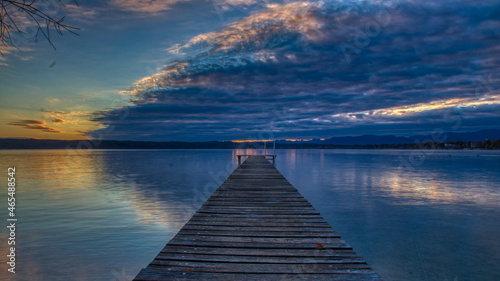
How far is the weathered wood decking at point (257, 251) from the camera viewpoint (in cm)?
349

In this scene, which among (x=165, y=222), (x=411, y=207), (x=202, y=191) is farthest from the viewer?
(x=202, y=191)

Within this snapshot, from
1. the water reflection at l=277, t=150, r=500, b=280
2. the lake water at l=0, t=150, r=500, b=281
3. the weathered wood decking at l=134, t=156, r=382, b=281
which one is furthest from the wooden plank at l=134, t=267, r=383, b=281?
the water reflection at l=277, t=150, r=500, b=280

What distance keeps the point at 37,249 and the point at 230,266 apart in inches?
301

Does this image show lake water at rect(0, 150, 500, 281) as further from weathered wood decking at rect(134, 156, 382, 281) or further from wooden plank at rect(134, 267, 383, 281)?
wooden plank at rect(134, 267, 383, 281)

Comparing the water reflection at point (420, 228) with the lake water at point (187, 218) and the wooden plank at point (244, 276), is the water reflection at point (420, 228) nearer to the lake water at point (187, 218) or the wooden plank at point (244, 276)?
the lake water at point (187, 218)

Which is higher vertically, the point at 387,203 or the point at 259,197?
the point at 259,197

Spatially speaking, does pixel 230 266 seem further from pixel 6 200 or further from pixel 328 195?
pixel 6 200

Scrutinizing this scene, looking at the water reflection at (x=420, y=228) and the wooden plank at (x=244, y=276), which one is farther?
the water reflection at (x=420, y=228)

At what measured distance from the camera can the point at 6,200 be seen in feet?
51.6

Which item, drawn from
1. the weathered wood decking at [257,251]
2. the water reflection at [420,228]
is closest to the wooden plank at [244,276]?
the weathered wood decking at [257,251]

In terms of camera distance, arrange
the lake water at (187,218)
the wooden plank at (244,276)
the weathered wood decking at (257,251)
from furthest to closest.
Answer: the lake water at (187,218)
the weathered wood decking at (257,251)
the wooden plank at (244,276)

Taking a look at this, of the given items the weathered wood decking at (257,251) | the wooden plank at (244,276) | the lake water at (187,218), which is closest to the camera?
the wooden plank at (244,276)

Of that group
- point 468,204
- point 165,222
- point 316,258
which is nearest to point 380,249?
point 316,258

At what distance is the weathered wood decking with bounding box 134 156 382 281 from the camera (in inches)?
137
